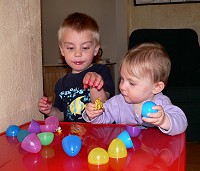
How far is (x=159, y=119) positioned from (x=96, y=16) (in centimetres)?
302

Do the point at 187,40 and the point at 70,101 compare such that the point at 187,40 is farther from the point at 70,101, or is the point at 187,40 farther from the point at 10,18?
the point at 10,18

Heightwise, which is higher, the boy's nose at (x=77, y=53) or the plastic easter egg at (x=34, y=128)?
the boy's nose at (x=77, y=53)

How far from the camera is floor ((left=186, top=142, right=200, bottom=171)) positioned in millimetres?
1919

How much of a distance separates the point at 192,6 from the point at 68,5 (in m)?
1.36

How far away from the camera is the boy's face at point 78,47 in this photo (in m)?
1.10

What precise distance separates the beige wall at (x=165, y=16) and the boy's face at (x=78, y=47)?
7.88 feet

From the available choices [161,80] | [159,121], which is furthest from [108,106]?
[159,121]

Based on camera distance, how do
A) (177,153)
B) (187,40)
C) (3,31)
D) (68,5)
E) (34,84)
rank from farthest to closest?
(68,5) → (187,40) → (34,84) → (3,31) → (177,153)

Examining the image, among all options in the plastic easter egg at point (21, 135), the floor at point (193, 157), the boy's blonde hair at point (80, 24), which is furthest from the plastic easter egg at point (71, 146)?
the floor at point (193, 157)

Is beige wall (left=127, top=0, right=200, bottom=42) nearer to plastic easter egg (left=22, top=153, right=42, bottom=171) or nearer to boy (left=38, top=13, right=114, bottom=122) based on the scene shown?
boy (left=38, top=13, right=114, bottom=122)

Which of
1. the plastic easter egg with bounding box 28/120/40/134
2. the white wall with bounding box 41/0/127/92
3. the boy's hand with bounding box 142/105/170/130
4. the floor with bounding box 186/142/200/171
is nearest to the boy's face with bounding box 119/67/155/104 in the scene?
the boy's hand with bounding box 142/105/170/130

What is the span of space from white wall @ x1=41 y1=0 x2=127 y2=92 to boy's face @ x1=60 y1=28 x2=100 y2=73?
237 centimetres

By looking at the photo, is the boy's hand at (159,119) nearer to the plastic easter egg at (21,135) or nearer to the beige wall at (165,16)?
the plastic easter egg at (21,135)

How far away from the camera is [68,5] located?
355 cm
